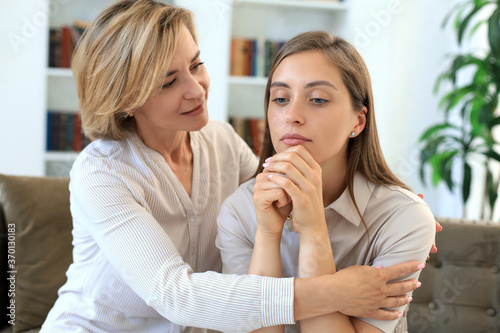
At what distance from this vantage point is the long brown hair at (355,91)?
126cm

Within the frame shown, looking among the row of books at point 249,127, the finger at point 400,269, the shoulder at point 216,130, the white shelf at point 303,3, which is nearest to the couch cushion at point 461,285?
the finger at point 400,269

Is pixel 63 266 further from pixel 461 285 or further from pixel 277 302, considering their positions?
pixel 461 285

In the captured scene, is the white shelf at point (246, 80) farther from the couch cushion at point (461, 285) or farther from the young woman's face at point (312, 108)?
the young woman's face at point (312, 108)

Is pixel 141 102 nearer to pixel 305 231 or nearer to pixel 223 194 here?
pixel 223 194

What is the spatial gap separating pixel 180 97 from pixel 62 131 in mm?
2297

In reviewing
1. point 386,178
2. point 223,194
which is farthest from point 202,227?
point 386,178

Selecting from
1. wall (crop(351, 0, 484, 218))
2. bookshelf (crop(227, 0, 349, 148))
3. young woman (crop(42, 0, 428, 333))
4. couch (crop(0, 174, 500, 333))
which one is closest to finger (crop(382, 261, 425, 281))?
young woman (crop(42, 0, 428, 333))

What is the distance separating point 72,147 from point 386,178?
2.68 metres

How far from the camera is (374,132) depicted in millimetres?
1358

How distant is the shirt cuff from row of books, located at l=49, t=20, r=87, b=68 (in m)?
2.79

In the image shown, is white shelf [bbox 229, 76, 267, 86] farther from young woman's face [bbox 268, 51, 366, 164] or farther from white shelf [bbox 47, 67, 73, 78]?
young woman's face [bbox 268, 51, 366, 164]

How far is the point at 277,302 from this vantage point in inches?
44.0

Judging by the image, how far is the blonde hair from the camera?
1.35 meters

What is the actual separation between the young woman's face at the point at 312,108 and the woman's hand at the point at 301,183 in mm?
62
